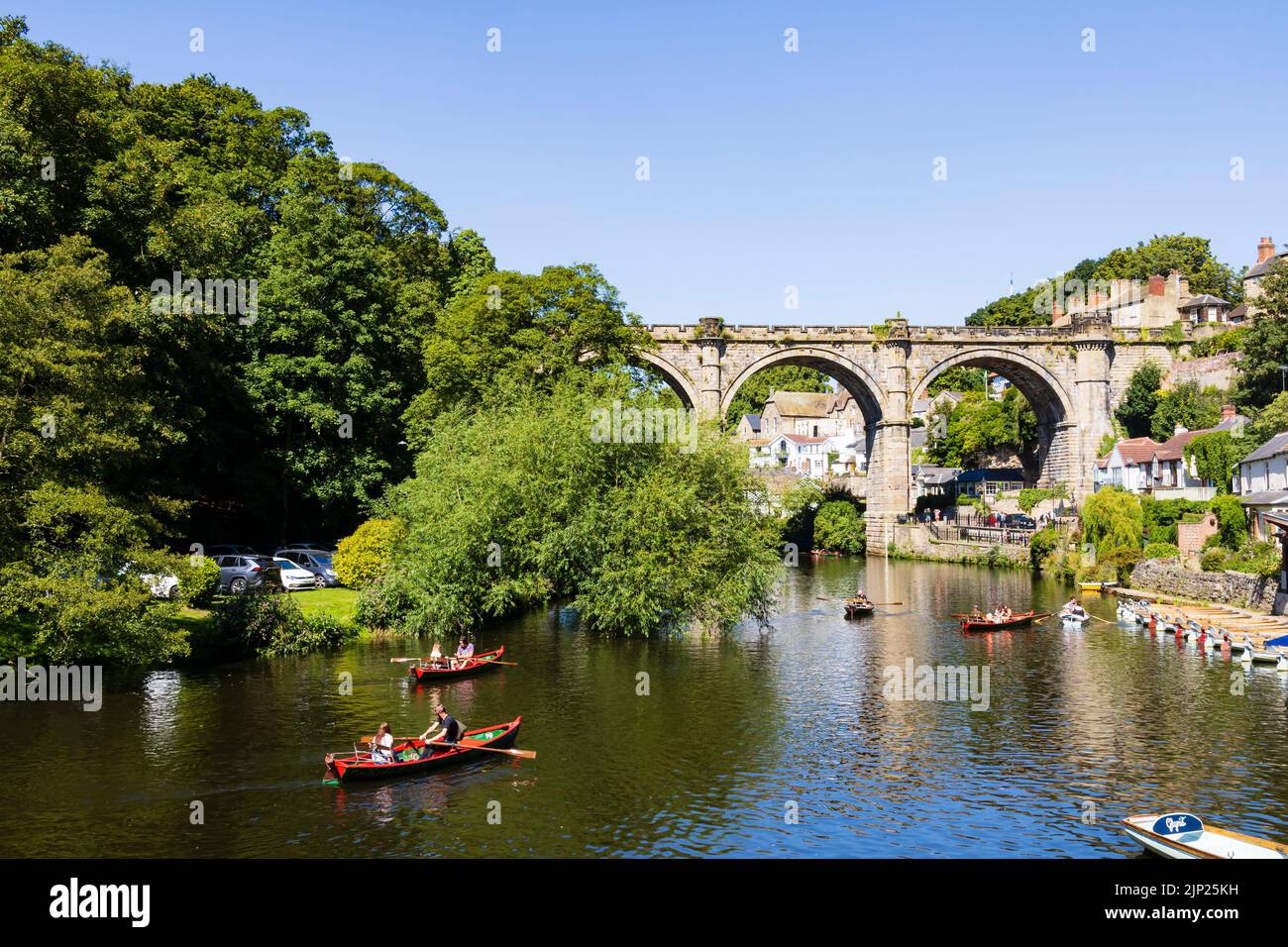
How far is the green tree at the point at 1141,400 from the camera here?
70000mm

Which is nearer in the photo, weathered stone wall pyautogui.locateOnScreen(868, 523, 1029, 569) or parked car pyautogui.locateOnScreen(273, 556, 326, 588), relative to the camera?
parked car pyautogui.locateOnScreen(273, 556, 326, 588)

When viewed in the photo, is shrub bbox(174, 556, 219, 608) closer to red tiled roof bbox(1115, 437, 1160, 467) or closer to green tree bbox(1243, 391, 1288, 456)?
green tree bbox(1243, 391, 1288, 456)

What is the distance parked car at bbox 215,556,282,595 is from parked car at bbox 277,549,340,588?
5.35 feet

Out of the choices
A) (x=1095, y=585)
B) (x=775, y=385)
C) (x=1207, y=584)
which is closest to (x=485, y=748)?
(x=1207, y=584)

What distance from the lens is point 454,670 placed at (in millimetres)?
27234

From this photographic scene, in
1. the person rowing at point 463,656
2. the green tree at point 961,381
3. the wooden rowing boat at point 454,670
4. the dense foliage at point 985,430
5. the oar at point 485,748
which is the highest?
the green tree at point 961,381

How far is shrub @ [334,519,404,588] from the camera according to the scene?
118ft

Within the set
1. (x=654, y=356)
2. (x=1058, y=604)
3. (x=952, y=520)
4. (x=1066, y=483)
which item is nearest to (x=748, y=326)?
(x=654, y=356)

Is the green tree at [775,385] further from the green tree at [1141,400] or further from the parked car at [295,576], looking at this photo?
the parked car at [295,576]

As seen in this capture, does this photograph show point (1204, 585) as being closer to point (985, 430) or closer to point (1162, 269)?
point (985, 430)
